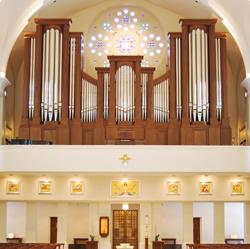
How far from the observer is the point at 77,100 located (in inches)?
819

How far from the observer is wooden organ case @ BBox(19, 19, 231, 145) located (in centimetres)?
2053

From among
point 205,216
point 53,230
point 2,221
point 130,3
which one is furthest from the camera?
point 205,216

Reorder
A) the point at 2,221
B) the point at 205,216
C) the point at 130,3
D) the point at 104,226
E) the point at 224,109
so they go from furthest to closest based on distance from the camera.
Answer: the point at 205,216
the point at 130,3
the point at 104,226
the point at 2,221
the point at 224,109

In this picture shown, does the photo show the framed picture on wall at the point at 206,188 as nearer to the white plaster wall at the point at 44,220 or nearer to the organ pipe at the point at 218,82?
the organ pipe at the point at 218,82

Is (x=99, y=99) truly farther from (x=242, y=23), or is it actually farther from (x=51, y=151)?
(x=242, y=23)

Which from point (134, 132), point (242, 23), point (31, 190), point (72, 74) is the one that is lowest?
point (31, 190)

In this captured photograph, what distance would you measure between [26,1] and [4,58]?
6.81 ft

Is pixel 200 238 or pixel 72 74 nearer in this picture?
pixel 72 74

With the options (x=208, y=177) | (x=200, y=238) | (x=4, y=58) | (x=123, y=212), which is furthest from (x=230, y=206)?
(x=4, y=58)

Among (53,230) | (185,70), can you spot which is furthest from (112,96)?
(53,230)

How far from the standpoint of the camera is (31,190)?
21.3 m

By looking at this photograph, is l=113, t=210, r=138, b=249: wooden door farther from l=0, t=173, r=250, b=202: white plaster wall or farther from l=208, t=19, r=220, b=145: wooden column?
l=208, t=19, r=220, b=145: wooden column

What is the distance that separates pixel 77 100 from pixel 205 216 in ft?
33.3

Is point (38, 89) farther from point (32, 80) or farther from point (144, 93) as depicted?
point (144, 93)
